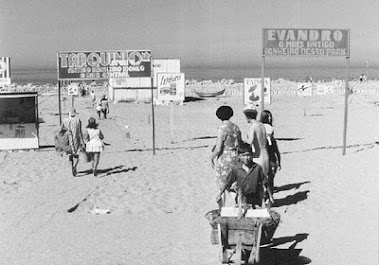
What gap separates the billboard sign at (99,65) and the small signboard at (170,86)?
188 centimetres

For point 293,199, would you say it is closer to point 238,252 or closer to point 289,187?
point 289,187

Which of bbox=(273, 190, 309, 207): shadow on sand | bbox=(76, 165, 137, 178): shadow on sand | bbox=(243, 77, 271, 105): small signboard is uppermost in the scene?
bbox=(243, 77, 271, 105): small signboard

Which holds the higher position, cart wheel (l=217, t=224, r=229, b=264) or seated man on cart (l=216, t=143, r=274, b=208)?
seated man on cart (l=216, t=143, r=274, b=208)

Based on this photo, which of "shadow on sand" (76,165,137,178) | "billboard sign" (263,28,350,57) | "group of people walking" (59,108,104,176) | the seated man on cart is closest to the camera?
the seated man on cart

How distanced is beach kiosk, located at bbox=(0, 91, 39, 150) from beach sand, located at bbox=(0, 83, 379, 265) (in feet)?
2.04

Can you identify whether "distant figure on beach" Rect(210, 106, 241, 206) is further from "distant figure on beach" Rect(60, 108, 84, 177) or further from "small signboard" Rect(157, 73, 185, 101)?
"small signboard" Rect(157, 73, 185, 101)

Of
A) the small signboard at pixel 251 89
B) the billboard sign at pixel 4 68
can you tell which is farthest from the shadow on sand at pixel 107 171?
the billboard sign at pixel 4 68

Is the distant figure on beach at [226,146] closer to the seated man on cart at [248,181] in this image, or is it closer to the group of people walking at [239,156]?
the group of people walking at [239,156]

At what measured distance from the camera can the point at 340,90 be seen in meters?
51.8

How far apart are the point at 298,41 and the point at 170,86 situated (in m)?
5.23

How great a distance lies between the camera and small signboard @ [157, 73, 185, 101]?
17.3 m

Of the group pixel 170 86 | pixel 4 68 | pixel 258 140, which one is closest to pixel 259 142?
pixel 258 140

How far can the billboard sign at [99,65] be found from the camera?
15398mm

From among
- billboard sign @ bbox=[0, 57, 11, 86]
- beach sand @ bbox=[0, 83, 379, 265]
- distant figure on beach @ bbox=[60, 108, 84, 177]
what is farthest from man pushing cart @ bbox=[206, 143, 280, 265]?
billboard sign @ bbox=[0, 57, 11, 86]
